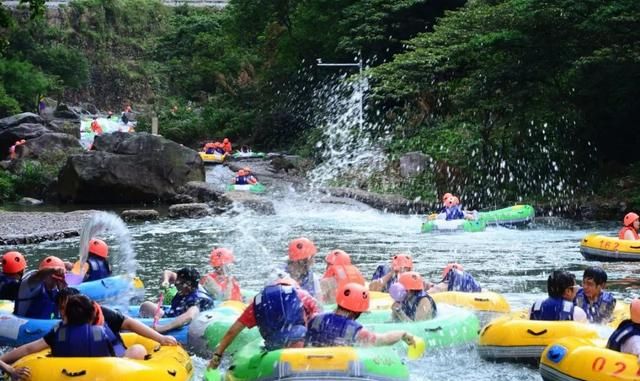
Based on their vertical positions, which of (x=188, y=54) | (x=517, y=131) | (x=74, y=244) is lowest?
(x=74, y=244)

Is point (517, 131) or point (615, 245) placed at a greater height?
point (517, 131)

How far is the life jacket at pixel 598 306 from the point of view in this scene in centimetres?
1041

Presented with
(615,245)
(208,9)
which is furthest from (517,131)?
(208,9)

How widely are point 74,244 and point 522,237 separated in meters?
9.55

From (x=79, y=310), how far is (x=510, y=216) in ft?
54.9

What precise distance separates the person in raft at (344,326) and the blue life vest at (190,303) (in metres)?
3.16

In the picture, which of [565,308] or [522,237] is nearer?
[565,308]

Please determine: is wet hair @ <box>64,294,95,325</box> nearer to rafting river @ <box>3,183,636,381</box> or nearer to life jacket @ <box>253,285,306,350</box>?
life jacket @ <box>253,285,306,350</box>

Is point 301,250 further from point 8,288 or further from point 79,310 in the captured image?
point 79,310

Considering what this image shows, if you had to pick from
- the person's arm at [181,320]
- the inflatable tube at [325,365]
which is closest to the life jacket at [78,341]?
the inflatable tube at [325,365]

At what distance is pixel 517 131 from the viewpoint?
29016 mm

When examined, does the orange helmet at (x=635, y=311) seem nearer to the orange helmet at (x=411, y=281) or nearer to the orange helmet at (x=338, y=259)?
the orange helmet at (x=411, y=281)

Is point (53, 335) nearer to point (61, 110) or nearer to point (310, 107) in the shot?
point (310, 107)

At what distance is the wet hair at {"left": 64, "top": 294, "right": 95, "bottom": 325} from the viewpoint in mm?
7586
